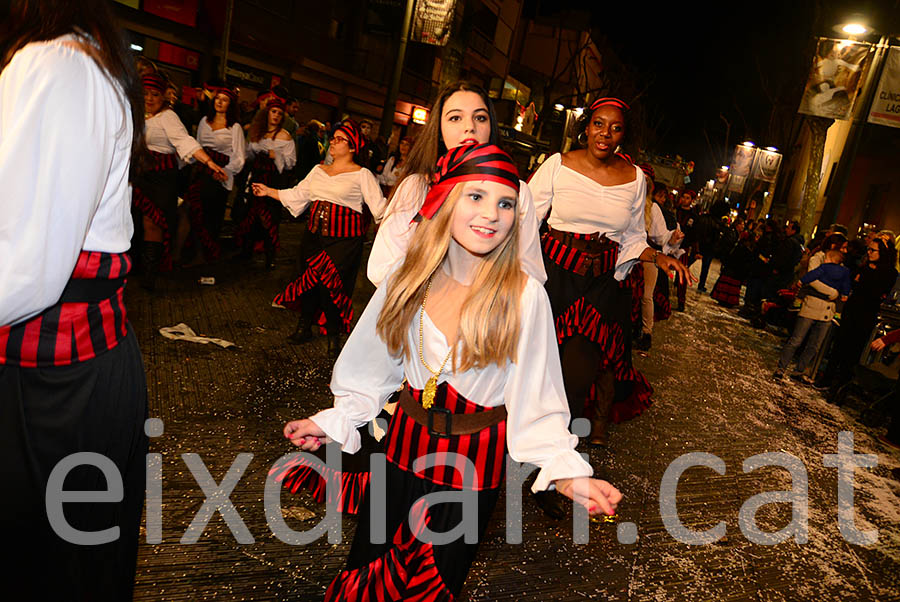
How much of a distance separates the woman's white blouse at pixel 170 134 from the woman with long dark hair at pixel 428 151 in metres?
3.46

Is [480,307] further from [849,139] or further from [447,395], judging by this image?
[849,139]

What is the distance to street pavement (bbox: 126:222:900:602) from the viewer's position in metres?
2.99

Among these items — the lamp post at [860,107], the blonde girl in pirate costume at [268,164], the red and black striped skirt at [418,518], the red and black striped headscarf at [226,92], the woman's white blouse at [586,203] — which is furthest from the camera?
the lamp post at [860,107]

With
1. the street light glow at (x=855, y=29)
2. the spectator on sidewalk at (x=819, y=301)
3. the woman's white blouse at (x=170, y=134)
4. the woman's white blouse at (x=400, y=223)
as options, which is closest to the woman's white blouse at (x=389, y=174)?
the woman's white blouse at (x=170, y=134)

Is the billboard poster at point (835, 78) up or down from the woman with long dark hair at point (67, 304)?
up

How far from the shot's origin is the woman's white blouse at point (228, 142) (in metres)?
7.44

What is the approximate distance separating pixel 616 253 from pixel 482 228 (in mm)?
2296

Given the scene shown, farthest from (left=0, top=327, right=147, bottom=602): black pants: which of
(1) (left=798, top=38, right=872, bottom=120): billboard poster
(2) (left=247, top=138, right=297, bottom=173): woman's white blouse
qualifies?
(1) (left=798, top=38, right=872, bottom=120): billboard poster

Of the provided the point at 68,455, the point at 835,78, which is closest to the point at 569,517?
the point at 68,455

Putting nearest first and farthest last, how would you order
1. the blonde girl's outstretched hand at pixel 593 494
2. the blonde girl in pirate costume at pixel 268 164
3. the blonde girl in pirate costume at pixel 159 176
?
the blonde girl's outstretched hand at pixel 593 494, the blonde girl in pirate costume at pixel 159 176, the blonde girl in pirate costume at pixel 268 164

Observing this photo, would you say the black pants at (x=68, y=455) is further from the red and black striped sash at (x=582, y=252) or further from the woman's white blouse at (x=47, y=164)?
the red and black striped sash at (x=582, y=252)

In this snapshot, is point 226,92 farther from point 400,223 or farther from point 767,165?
point 767,165

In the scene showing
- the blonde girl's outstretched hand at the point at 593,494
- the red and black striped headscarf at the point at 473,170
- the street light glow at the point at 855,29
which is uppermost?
the street light glow at the point at 855,29

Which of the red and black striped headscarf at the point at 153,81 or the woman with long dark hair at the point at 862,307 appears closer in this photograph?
the red and black striped headscarf at the point at 153,81
